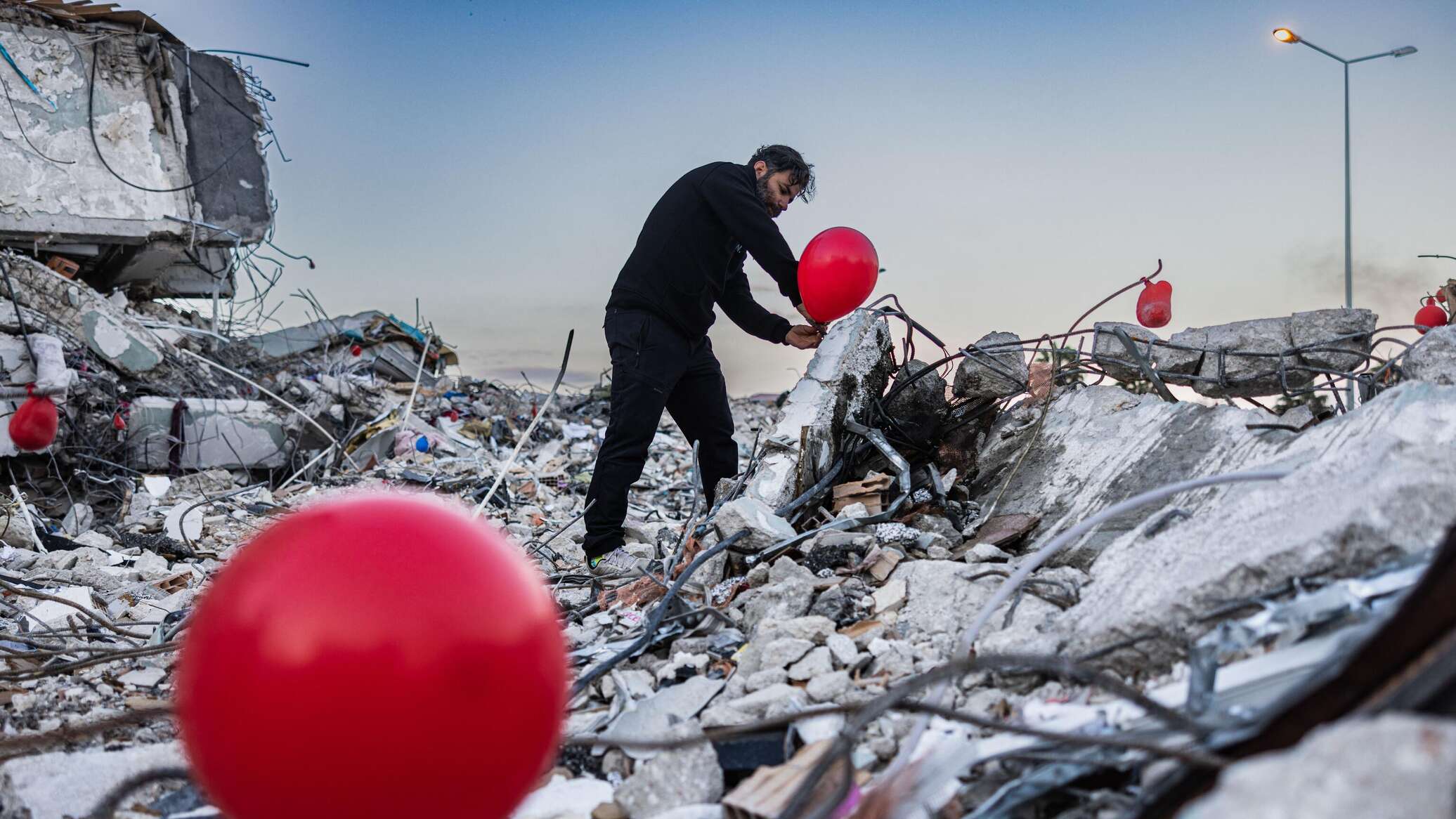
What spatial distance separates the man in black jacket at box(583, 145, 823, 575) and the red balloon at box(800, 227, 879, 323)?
0.24 m

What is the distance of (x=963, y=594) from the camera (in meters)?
2.66

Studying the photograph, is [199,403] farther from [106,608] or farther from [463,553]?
[463,553]

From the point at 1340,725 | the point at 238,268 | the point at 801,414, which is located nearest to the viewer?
the point at 1340,725

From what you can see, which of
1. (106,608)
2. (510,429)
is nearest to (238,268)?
(510,429)

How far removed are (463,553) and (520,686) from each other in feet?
0.70

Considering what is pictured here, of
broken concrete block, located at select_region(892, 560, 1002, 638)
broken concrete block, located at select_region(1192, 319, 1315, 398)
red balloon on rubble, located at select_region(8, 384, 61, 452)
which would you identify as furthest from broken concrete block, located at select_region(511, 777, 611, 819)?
red balloon on rubble, located at select_region(8, 384, 61, 452)

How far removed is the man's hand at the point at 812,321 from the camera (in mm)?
4586

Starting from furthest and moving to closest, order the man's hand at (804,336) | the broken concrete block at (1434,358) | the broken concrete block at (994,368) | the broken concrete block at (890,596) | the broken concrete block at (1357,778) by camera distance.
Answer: the man's hand at (804,336) → the broken concrete block at (994,368) → the broken concrete block at (1434,358) → the broken concrete block at (890,596) → the broken concrete block at (1357,778)

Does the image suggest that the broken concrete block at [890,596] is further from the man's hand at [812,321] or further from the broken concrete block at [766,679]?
the man's hand at [812,321]

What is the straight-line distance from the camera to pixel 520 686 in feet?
4.34

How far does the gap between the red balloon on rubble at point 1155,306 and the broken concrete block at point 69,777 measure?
5.50 metres

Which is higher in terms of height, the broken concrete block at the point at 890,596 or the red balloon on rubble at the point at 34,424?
the red balloon on rubble at the point at 34,424

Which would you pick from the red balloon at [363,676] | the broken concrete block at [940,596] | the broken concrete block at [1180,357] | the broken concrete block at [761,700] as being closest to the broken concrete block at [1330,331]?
the broken concrete block at [1180,357]

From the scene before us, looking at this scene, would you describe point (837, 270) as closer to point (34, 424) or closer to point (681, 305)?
point (681, 305)
